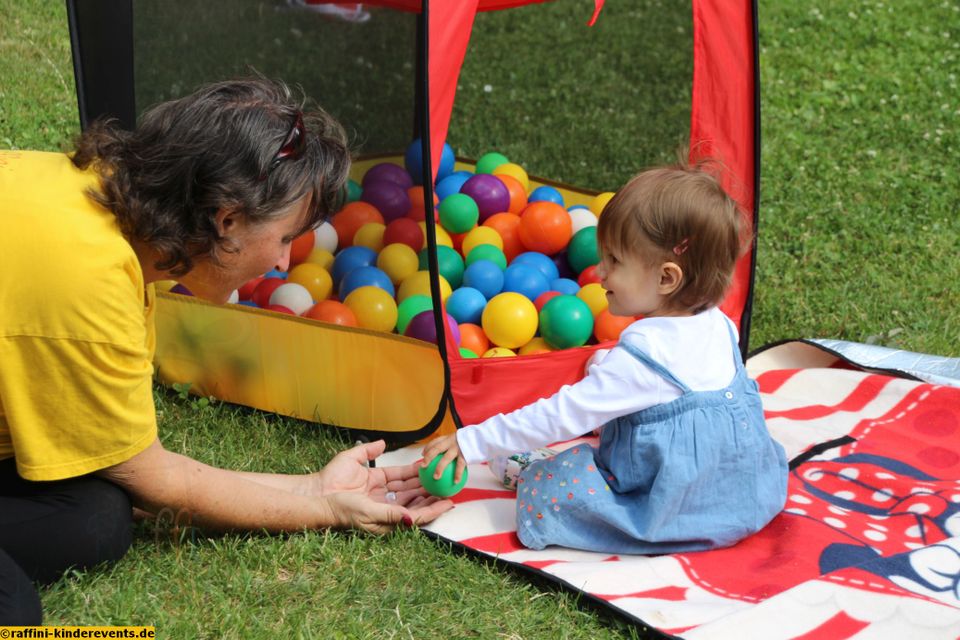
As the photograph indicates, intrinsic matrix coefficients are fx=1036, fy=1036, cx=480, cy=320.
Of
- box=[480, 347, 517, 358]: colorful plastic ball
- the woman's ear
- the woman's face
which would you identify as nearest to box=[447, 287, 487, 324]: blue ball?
box=[480, 347, 517, 358]: colorful plastic ball

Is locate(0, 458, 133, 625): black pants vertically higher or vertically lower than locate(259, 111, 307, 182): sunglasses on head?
lower

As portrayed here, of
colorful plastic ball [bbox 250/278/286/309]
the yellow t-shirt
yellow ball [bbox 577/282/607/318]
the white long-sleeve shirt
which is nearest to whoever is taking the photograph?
the yellow t-shirt

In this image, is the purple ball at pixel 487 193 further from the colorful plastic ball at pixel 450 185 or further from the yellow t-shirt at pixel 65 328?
the yellow t-shirt at pixel 65 328

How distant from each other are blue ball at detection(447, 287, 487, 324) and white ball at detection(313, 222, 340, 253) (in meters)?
0.39

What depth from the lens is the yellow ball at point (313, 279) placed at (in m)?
Answer: 2.73

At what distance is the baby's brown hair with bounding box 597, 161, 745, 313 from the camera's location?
6.83 ft

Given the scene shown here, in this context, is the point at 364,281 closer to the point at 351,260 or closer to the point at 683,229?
the point at 351,260

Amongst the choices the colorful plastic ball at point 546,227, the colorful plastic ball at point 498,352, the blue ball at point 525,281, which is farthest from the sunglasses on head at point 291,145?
the colorful plastic ball at point 546,227

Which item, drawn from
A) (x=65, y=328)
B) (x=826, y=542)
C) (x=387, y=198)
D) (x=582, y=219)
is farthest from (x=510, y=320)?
(x=65, y=328)

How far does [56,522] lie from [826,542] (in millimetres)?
1532

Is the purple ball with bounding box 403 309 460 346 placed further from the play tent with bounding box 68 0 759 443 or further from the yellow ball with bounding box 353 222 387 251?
the yellow ball with bounding box 353 222 387 251

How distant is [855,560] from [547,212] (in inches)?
62.1

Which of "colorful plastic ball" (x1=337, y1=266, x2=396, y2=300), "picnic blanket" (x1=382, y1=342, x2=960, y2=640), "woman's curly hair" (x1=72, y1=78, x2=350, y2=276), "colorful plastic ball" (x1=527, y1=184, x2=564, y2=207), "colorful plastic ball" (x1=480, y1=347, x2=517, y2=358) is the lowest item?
"picnic blanket" (x1=382, y1=342, x2=960, y2=640)

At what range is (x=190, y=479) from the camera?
194cm
